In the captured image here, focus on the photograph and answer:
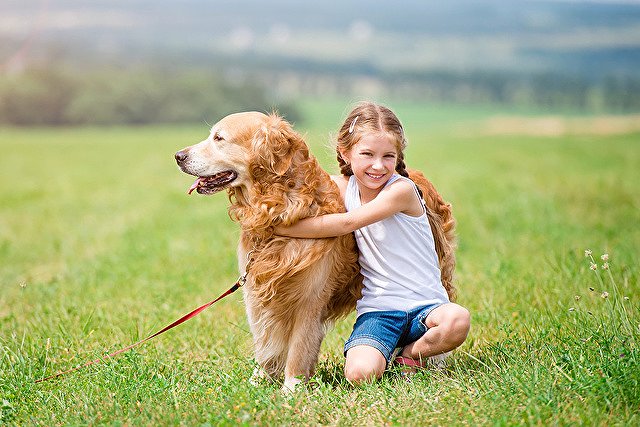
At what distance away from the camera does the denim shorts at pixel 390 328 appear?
4230 millimetres

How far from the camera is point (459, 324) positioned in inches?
163

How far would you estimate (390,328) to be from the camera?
14.0 feet

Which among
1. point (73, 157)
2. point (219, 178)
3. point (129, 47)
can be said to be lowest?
point (73, 157)

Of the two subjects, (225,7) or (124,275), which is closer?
(124,275)

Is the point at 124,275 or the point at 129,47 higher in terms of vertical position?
the point at 129,47

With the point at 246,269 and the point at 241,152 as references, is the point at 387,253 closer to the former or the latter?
the point at 246,269

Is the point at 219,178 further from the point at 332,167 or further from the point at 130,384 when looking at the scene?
the point at 130,384

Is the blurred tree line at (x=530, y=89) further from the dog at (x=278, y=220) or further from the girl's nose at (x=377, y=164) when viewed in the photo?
the dog at (x=278, y=220)

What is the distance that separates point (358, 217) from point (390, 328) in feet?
2.15

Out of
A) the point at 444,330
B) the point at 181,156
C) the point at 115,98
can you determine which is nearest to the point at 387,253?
the point at 444,330

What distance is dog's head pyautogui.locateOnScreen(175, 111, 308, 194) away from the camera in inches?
164

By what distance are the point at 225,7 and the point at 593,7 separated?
41.0 m

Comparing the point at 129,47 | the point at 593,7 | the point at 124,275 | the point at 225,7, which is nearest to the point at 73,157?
the point at 124,275

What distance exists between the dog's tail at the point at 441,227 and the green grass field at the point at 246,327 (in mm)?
513
